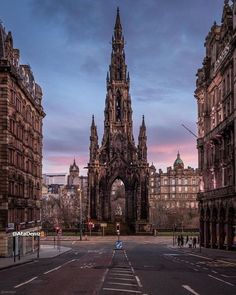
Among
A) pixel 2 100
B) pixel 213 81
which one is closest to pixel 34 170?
pixel 2 100

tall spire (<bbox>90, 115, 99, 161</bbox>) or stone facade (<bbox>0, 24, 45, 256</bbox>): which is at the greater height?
tall spire (<bbox>90, 115, 99, 161</bbox>)

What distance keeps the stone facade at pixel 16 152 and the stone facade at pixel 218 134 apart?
2355 cm

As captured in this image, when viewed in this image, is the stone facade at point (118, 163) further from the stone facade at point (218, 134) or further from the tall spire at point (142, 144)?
the stone facade at point (218, 134)

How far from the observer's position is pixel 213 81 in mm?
79312

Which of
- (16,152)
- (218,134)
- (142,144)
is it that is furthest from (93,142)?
(16,152)

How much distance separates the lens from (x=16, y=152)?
63281 millimetres

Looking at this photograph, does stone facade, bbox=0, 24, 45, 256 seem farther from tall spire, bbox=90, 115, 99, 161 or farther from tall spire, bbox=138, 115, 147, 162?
tall spire, bbox=138, 115, 147, 162

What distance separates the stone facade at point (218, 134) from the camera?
218 feet

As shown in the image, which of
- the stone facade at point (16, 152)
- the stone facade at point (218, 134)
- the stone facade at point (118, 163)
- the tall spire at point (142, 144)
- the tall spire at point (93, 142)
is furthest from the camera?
the tall spire at point (142, 144)

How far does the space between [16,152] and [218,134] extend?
25.6 metres

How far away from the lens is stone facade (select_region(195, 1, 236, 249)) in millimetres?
66562

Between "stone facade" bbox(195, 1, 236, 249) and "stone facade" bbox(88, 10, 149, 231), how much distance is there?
4761cm

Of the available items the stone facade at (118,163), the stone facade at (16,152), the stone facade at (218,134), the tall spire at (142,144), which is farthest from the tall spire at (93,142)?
the stone facade at (16,152)

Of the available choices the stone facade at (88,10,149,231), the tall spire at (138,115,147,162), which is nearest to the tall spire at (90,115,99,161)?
the stone facade at (88,10,149,231)
